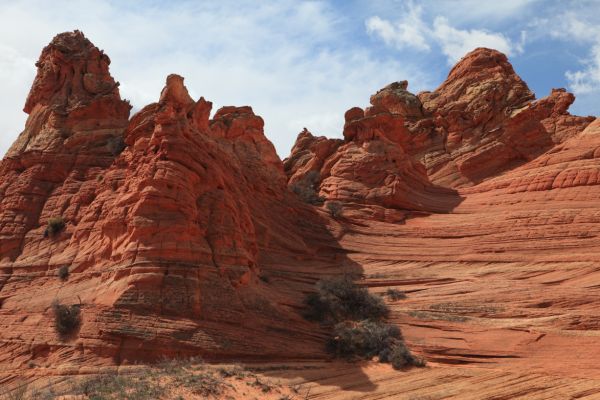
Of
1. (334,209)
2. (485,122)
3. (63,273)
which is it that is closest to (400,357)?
(334,209)

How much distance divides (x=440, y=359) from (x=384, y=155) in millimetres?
14604

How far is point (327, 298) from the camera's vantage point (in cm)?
2453

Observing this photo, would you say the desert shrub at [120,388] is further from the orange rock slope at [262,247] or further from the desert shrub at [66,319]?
the desert shrub at [66,319]

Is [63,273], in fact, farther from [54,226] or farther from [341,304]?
[341,304]

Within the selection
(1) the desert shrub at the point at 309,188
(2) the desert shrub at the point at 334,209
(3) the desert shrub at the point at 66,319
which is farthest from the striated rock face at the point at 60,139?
(2) the desert shrub at the point at 334,209

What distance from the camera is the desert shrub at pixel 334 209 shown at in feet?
104

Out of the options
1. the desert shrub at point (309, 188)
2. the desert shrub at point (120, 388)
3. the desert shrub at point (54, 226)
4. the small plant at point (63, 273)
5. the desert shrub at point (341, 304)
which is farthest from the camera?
the desert shrub at point (309, 188)

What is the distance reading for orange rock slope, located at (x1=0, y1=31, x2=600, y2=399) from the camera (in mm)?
20422

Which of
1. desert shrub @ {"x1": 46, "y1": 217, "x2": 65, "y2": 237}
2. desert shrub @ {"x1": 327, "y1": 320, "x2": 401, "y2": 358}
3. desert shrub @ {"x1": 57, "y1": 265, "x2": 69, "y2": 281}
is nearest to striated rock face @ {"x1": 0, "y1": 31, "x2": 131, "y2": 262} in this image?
desert shrub @ {"x1": 46, "y1": 217, "x2": 65, "y2": 237}

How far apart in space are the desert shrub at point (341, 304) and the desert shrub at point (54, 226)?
979cm

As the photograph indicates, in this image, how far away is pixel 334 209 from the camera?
3189 centimetres

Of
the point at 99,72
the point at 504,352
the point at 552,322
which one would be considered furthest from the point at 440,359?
the point at 99,72

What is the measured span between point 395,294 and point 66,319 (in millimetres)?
12166

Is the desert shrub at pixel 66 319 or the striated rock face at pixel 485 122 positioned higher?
the striated rock face at pixel 485 122
